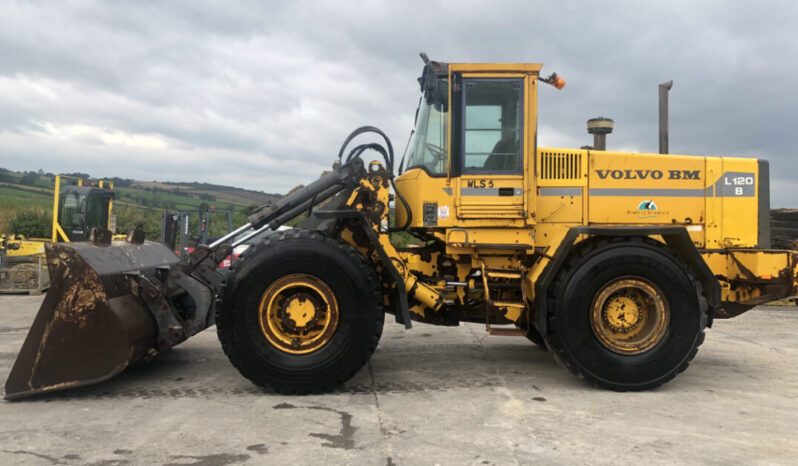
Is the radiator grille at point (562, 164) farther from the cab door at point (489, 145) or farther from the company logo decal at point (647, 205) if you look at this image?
the company logo decal at point (647, 205)

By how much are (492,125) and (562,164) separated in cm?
82

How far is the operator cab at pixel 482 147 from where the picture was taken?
212 inches

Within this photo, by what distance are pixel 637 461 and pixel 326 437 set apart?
79.9 inches

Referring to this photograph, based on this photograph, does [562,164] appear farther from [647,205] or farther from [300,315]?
[300,315]

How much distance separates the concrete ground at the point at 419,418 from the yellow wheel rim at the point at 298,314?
1.59 feet

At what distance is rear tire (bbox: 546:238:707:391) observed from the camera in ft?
16.2

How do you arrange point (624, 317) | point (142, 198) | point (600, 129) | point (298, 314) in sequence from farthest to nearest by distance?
point (142, 198) → point (600, 129) → point (624, 317) → point (298, 314)

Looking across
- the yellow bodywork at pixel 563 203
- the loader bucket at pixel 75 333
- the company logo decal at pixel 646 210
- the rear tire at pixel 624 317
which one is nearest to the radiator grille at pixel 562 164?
the yellow bodywork at pixel 563 203

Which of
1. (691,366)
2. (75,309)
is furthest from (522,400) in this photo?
(75,309)

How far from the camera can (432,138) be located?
5621 mm

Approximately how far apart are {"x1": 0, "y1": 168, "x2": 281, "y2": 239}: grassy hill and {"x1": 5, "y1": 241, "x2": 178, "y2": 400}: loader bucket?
10983 millimetres

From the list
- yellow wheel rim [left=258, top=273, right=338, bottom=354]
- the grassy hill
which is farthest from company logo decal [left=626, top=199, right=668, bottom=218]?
the grassy hill

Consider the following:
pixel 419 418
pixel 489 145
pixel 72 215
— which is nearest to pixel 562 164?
pixel 489 145

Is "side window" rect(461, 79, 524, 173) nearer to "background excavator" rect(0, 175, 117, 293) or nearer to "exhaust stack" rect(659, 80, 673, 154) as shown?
"exhaust stack" rect(659, 80, 673, 154)
